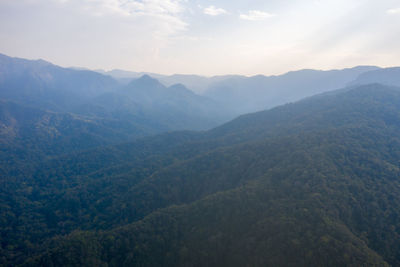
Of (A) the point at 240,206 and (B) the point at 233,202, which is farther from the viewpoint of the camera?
(B) the point at 233,202

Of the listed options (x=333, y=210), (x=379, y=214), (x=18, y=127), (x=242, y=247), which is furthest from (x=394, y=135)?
(x=18, y=127)

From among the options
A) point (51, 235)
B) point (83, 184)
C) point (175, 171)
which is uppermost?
point (175, 171)

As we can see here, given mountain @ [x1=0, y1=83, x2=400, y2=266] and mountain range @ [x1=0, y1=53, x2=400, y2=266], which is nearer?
mountain @ [x1=0, y1=83, x2=400, y2=266]

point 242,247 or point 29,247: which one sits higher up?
point 242,247

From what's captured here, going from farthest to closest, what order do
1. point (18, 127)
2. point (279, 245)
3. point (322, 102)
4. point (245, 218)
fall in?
point (18, 127) → point (322, 102) → point (245, 218) → point (279, 245)

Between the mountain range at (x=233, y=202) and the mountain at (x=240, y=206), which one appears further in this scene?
the mountain range at (x=233, y=202)

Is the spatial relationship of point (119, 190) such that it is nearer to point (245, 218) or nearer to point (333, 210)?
point (245, 218)

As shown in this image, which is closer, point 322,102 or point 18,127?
point 322,102

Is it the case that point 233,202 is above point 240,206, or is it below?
above
